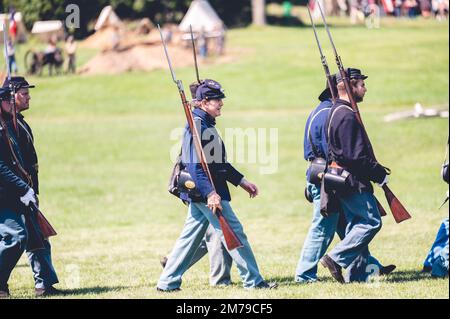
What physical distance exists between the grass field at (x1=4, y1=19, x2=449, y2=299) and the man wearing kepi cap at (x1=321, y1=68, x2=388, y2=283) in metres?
0.39

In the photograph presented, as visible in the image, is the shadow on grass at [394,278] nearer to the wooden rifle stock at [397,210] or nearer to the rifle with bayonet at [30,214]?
the wooden rifle stock at [397,210]

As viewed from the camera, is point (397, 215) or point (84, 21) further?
point (84, 21)

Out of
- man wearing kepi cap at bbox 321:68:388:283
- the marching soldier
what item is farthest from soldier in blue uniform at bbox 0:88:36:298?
man wearing kepi cap at bbox 321:68:388:283

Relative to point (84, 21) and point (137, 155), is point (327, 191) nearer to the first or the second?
point (137, 155)

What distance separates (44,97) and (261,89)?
8.57m

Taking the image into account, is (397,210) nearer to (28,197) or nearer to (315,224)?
(315,224)

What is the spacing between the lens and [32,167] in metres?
9.84

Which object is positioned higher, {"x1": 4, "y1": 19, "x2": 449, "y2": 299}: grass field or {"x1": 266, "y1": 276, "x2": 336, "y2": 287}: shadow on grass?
{"x1": 266, "y1": 276, "x2": 336, "y2": 287}: shadow on grass

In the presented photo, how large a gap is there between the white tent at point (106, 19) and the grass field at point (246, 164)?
2205mm

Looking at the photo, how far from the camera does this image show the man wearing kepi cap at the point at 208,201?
371 inches

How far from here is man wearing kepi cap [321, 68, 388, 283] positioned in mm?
9547

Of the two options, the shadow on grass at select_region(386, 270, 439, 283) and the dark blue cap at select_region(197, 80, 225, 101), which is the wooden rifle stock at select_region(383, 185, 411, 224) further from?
the dark blue cap at select_region(197, 80, 225, 101)

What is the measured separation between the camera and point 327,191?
9.73 meters

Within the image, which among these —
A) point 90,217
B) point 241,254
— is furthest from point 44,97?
point 241,254
